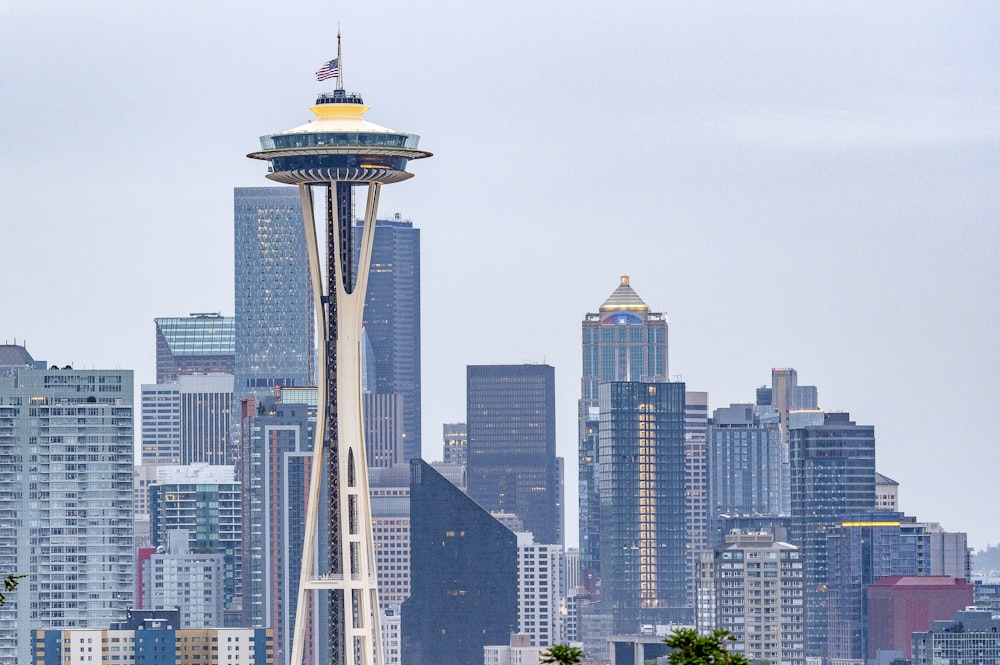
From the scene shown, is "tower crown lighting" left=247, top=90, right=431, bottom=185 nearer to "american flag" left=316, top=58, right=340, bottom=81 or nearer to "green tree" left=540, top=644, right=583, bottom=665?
"american flag" left=316, top=58, right=340, bottom=81

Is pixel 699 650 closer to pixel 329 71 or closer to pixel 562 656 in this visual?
pixel 562 656

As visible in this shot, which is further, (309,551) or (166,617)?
(166,617)

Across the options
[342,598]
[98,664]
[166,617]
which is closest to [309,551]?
[342,598]

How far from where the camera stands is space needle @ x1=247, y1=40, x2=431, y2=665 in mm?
117375

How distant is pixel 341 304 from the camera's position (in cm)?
11725

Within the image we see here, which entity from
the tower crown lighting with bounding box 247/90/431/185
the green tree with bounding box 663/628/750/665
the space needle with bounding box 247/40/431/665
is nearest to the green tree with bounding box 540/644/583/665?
the green tree with bounding box 663/628/750/665

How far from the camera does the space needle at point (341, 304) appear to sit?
385ft

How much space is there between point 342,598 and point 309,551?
2731 mm

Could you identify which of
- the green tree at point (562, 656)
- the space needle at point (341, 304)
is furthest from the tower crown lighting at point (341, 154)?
the green tree at point (562, 656)

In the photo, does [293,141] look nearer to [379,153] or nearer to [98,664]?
[379,153]

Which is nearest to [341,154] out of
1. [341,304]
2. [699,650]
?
[341,304]

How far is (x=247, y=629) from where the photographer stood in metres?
195

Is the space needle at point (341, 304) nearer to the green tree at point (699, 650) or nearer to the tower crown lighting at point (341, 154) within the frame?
the tower crown lighting at point (341, 154)

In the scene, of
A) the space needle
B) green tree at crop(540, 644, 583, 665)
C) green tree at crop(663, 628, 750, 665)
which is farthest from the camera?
the space needle
